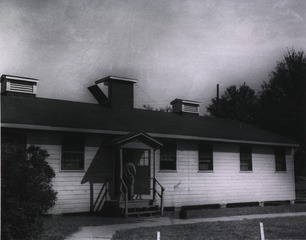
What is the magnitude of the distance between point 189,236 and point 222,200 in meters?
9.74

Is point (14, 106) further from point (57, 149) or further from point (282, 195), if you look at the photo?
point (282, 195)

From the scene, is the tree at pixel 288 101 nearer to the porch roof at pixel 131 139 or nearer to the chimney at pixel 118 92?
the chimney at pixel 118 92

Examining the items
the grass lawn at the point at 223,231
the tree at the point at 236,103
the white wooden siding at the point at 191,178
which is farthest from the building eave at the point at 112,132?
the tree at the point at 236,103

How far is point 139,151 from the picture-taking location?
17.4 meters

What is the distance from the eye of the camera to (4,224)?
25.1ft

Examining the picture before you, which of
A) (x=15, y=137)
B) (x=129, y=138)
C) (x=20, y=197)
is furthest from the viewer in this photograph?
(x=129, y=138)

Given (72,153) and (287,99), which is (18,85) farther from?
(287,99)

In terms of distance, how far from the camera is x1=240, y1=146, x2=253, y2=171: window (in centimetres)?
2102

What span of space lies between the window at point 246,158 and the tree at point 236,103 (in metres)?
36.7

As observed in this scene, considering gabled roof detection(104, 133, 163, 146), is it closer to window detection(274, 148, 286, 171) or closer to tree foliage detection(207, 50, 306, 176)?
window detection(274, 148, 286, 171)

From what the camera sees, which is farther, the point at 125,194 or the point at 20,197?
the point at 125,194

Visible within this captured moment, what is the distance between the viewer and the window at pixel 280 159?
22734mm

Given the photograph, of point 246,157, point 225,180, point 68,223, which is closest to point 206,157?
point 225,180

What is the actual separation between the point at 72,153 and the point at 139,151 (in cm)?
318
